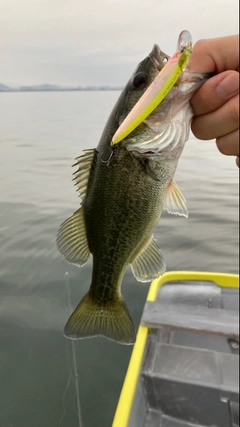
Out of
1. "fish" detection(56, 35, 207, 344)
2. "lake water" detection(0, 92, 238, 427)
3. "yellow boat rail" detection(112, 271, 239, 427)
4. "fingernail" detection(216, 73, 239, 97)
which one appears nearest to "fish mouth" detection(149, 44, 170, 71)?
"fish" detection(56, 35, 207, 344)

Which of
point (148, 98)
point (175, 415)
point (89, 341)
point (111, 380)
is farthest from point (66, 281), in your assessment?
point (148, 98)

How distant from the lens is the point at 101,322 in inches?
61.1

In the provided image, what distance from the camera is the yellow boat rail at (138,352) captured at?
1.96m

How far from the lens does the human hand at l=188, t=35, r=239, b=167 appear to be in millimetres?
1028

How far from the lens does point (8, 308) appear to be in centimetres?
284

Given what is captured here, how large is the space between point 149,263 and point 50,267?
2.49 meters

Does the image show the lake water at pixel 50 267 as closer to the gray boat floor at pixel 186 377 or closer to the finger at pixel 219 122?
the gray boat floor at pixel 186 377

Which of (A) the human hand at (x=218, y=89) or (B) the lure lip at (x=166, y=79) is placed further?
(A) the human hand at (x=218, y=89)

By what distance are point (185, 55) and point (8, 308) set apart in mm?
2513

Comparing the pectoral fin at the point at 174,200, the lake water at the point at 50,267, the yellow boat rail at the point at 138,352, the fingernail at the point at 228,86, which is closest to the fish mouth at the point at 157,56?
the fingernail at the point at 228,86

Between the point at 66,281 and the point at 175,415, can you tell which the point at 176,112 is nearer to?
the point at 175,415

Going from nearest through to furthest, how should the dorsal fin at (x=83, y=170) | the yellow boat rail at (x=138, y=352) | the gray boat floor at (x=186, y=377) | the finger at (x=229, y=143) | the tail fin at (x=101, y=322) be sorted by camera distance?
the finger at (x=229, y=143)
the dorsal fin at (x=83, y=170)
the tail fin at (x=101, y=322)
the yellow boat rail at (x=138, y=352)
the gray boat floor at (x=186, y=377)

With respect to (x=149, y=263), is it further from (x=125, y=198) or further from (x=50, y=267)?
(x=50, y=267)

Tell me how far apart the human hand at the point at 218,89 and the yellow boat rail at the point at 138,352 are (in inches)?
61.5
